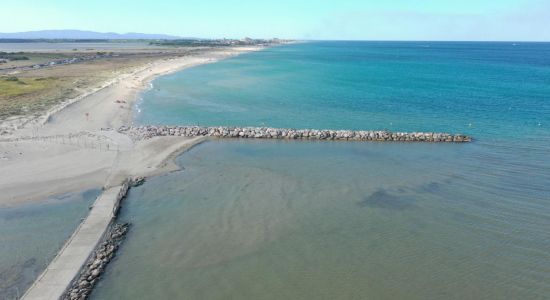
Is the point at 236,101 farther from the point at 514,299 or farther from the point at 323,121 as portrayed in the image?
the point at 514,299

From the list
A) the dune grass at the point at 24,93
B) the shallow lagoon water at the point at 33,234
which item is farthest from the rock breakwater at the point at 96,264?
the dune grass at the point at 24,93

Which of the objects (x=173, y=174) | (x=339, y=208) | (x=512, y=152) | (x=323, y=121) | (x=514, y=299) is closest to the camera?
(x=514, y=299)

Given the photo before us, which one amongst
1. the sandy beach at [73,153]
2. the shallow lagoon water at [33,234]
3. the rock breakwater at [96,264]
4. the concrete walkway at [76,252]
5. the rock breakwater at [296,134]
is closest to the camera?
the concrete walkway at [76,252]

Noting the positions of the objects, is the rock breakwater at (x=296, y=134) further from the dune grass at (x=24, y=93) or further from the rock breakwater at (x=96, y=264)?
the rock breakwater at (x=96, y=264)

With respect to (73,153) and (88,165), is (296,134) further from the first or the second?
(73,153)

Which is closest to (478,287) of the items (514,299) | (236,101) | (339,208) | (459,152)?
(514,299)

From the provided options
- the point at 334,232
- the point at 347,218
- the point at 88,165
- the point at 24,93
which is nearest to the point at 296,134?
the point at 347,218

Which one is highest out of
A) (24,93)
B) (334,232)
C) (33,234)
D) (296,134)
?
(24,93)
